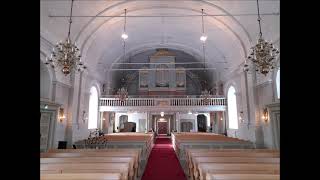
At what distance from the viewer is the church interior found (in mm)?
5426

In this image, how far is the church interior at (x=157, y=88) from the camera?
5.43 metres

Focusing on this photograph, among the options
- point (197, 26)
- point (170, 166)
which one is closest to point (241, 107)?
point (197, 26)

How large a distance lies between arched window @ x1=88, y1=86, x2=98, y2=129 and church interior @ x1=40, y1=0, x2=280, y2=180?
83 mm

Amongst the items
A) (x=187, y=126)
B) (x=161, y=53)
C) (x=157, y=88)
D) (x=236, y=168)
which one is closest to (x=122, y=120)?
(x=157, y=88)

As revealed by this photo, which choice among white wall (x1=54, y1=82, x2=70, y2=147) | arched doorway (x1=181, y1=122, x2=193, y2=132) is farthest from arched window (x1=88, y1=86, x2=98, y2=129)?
arched doorway (x1=181, y1=122, x2=193, y2=132)

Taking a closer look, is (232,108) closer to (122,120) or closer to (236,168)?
(122,120)

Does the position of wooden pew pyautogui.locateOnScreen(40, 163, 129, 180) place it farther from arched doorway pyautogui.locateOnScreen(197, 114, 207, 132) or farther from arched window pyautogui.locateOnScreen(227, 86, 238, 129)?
arched doorway pyautogui.locateOnScreen(197, 114, 207, 132)

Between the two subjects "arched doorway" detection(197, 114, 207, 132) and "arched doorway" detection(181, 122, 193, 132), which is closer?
"arched doorway" detection(181, 122, 193, 132)

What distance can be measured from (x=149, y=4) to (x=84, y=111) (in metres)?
7.60

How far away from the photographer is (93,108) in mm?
17562

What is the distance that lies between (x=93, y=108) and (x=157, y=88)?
26.7 ft

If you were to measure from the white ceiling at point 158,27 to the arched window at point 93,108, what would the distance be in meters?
1.71

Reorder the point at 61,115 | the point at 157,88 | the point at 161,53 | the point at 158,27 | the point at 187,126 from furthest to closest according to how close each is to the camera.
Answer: the point at 187,126, the point at 157,88, the point at 161,53, the point at 158,27, the point at 61,115

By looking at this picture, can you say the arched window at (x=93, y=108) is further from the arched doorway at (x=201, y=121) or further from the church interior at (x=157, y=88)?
the arched doorway at (x=201, y=121)
